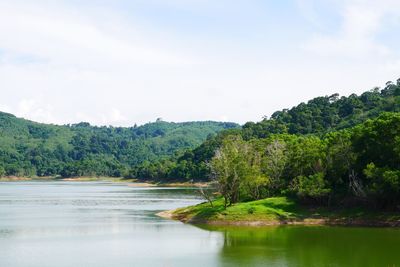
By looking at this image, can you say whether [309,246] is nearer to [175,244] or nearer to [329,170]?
[175,244]

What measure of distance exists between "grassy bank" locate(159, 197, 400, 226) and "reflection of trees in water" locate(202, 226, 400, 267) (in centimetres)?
310

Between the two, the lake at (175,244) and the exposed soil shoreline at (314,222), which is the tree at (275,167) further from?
the lake at (175,244)

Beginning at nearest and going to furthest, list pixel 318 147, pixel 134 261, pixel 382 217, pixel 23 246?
1. pixel 134 261
2. pixel 23 246
3. pixel 382 217
4. pixel 318 147

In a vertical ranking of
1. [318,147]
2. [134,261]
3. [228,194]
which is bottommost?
[134,261]

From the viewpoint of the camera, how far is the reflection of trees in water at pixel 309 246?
166 feet

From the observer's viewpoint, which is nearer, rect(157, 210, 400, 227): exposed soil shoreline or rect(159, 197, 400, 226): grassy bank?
rect(157, 210, 400, 227): exposed soil shoreline

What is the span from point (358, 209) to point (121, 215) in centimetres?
3726

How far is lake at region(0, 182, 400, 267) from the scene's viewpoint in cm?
5075

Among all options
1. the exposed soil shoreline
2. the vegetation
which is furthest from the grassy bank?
the vegetation

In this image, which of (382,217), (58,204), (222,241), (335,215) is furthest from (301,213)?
(58,204)

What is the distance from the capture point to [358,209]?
7862 centimetres

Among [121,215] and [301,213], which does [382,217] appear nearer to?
[301,213]

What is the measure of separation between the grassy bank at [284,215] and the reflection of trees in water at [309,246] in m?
3.10

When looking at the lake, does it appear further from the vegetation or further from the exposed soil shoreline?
the vegetation
